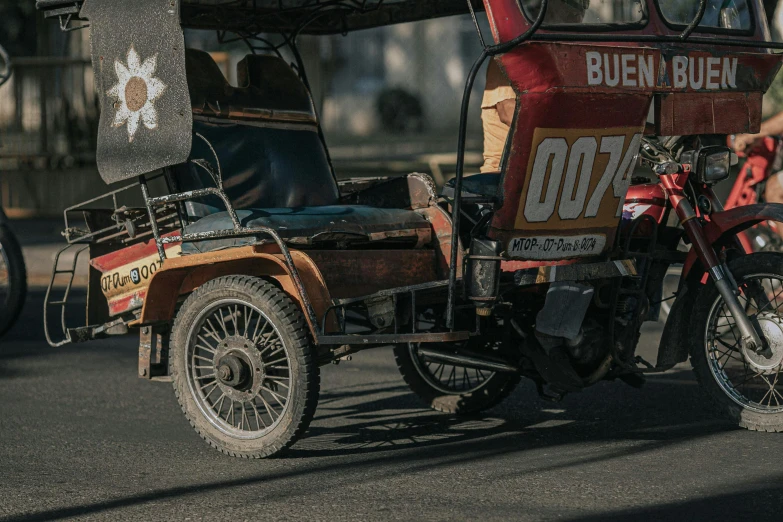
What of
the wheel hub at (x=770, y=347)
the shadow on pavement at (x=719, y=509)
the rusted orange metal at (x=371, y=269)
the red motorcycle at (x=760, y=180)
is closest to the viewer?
the shadow on pavement at (x=719, y=509)

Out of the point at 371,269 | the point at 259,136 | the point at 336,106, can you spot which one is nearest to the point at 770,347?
the point at 371,269

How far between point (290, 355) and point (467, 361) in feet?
2.97

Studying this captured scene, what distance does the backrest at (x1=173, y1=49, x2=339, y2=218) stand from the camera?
6102mm

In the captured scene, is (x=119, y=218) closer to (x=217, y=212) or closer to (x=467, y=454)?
(x=217, y=212)

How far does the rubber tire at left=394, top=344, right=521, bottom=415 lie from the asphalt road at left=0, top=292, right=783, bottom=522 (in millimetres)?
86

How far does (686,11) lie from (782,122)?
3.37 m

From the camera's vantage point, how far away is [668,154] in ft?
17.3

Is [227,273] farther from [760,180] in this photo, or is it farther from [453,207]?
[760,180]

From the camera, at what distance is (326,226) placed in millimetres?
5184

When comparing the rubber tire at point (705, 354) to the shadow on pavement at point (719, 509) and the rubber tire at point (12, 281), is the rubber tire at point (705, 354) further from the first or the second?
the rubber tire at point (12, 281)

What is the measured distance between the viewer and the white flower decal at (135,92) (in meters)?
5.25

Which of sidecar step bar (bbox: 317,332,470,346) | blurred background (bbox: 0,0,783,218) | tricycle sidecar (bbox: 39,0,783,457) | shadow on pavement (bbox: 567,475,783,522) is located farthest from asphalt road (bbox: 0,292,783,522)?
blurred background (bbox: 0,0,783,218)

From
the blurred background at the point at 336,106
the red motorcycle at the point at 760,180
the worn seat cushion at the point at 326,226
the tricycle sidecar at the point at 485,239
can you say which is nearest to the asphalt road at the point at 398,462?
the tricycle sidecar at the point at 485,239

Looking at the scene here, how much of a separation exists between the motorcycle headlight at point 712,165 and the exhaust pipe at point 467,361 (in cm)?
122
